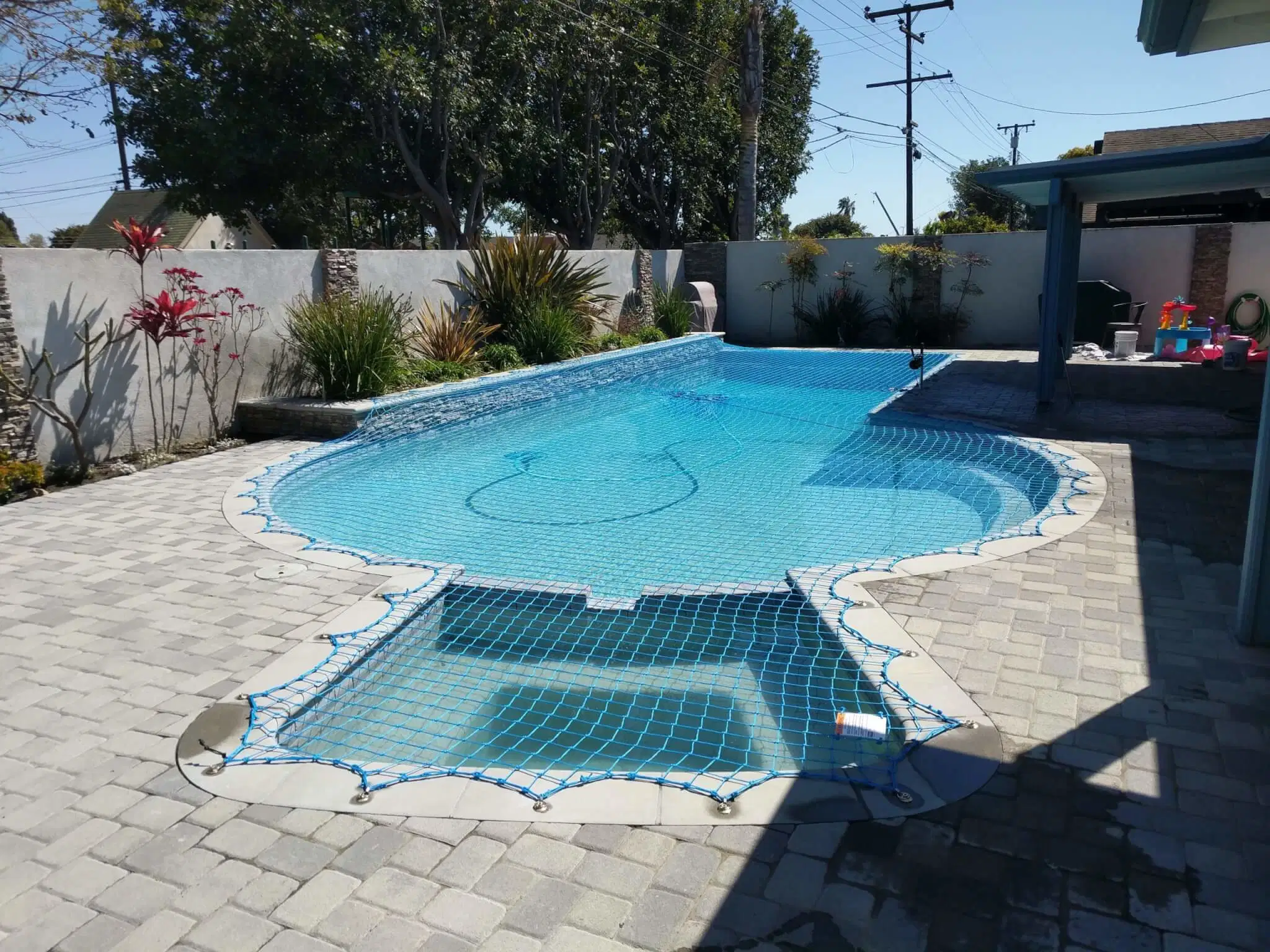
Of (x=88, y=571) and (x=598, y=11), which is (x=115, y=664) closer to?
(x=88, y=571)

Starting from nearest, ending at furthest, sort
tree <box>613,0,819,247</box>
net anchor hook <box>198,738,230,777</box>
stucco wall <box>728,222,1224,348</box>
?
net anchor hook <box>198,738,230,777</box>, stucco wall <box>728,222,1224,348</box>, tree <box>613,0,819,247</box>

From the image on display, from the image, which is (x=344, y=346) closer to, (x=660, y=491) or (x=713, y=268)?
(x=660, y=491)

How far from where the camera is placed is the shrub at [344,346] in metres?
9.25

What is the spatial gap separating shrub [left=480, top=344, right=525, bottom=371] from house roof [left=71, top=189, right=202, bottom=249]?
75.2 ft

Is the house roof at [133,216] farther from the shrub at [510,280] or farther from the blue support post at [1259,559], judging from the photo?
the blue support post at [1259,559]

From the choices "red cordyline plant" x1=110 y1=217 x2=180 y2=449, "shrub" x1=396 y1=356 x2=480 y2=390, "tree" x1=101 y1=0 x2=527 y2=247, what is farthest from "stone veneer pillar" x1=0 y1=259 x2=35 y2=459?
"tree" x1=101 y1=0 x2=527 y2=247

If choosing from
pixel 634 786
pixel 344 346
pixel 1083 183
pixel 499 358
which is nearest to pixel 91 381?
pixel 344 346

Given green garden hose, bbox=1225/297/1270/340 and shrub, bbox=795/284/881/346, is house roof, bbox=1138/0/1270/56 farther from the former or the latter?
shrub, bbox=795/284/881/346

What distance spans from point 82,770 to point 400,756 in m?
1.05

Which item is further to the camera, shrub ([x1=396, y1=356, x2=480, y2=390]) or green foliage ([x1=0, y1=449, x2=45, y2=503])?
shrub ([x1=396, y1=356, x2=480, y2=390])

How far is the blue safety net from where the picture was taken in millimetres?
3379

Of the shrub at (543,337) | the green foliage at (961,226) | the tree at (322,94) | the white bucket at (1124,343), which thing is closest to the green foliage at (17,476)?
the shrub at (543,337)

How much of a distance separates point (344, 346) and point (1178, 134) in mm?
16040

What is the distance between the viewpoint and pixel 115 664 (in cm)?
377
